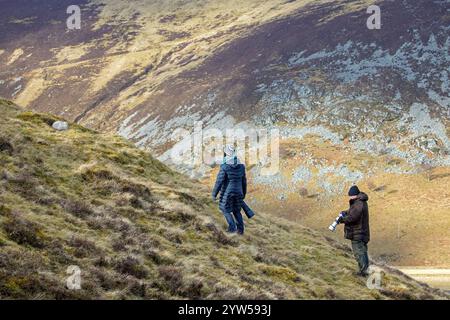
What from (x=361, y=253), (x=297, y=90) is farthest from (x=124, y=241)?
(x=297, y=90)

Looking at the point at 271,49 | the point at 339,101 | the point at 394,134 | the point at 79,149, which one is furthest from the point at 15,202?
the point at 271,49

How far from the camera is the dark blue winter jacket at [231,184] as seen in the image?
14258 mm

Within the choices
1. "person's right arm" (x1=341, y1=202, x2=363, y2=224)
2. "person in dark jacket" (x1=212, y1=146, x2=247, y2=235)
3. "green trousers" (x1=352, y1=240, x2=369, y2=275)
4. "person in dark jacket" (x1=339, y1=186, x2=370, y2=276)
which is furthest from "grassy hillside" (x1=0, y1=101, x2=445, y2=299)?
"person's right arm" (x1=341, y1=202, x2=363, y2=224)

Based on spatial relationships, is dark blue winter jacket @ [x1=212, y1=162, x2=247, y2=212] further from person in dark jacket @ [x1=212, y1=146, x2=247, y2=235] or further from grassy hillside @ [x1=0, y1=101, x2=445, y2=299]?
grassy hillside @ [x1=0, y1=101, x2=445, y2=299]

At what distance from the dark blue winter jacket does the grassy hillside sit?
92 centimetres

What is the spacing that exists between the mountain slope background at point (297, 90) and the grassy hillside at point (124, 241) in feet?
99.1

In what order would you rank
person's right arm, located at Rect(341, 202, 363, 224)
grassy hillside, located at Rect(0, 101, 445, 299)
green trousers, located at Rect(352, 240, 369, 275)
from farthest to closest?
1. green trousers, located at Rect(352, 240, 369, 275)
2. person's right arm, located at Rect(341, 202, 363, 224)
3. grassy hillside, located at Rect(0, 101, 445, 299)

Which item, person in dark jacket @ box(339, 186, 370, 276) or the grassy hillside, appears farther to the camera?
person in dark jacket @ box(339, 186, 370, 276)

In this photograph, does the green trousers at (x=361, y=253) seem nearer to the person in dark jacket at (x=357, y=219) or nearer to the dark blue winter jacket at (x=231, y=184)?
the person in dark jacket at (x=357, y=219)

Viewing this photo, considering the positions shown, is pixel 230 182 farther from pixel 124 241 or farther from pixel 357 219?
pixel 124 241

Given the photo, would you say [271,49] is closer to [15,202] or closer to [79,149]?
[79,149]

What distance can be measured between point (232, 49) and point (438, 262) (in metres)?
65.0

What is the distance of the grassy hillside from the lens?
8.70 meters

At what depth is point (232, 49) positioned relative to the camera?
98188mm
